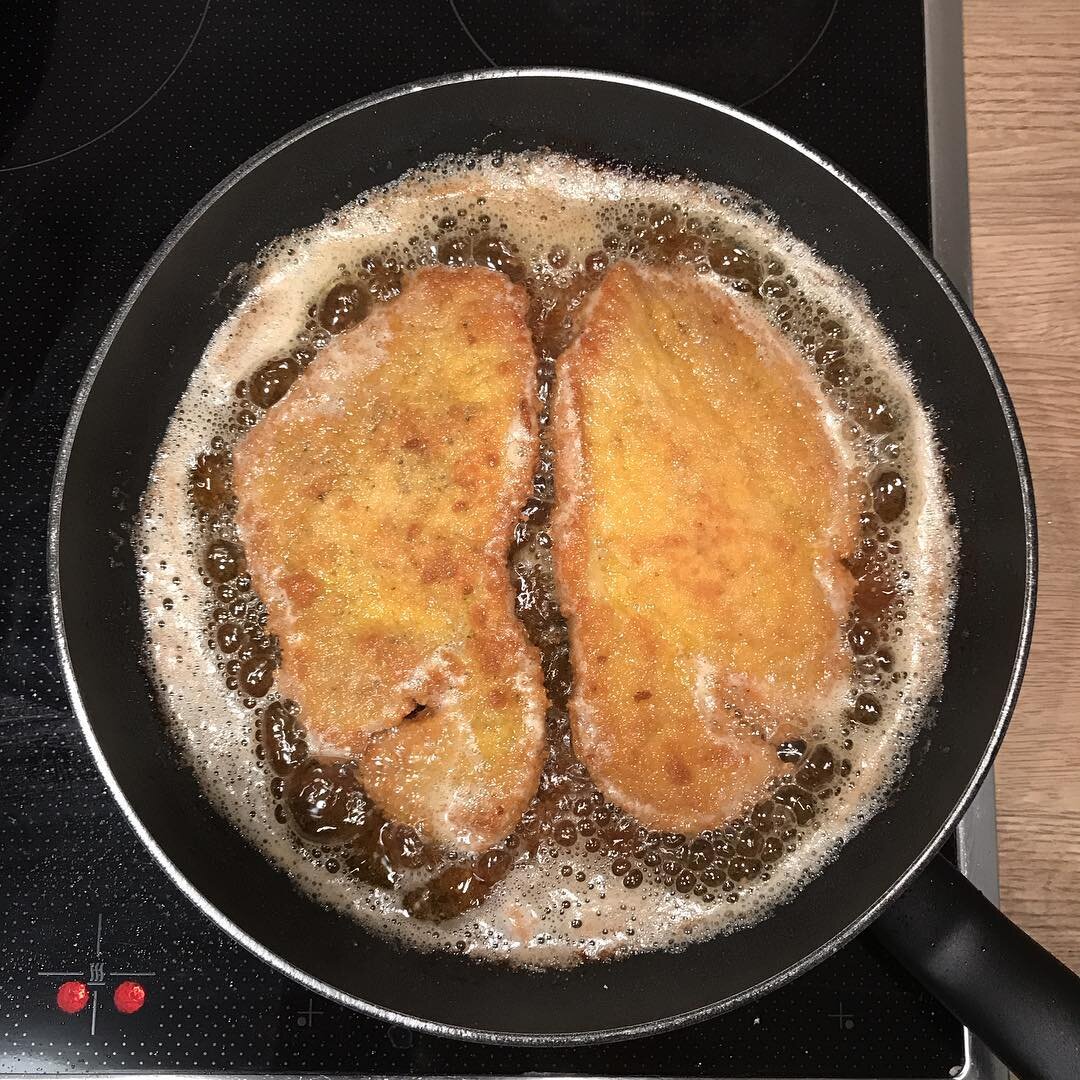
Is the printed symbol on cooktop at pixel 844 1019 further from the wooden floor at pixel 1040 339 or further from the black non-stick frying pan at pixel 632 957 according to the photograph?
the wooden floor at pixel 1040 339

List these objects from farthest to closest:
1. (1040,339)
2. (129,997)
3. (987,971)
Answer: (1040,339), (129,997), (987,971)

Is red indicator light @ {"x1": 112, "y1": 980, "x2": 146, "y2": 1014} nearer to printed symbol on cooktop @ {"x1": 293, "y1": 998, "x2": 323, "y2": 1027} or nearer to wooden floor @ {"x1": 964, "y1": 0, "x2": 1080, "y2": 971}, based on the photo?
printed symbol on cooktop @ {"x1": 293, "y1": 998, "x2": 323, "y2": 1027}

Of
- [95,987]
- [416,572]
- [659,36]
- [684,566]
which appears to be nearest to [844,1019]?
[684,566]

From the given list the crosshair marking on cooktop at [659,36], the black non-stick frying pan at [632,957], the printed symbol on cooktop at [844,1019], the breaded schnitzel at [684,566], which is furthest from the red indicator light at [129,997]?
the crosshair marking on cooktop at [659,36]

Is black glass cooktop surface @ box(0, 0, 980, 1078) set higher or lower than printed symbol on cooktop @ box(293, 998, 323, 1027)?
higher

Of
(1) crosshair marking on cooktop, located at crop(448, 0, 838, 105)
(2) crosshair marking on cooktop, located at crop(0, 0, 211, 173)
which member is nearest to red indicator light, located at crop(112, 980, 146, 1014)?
(2) crosshair marking on cooktop, located at crop(0, 0, 211, 173)

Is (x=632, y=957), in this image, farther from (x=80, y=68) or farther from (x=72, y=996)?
(x=80, y=68)
